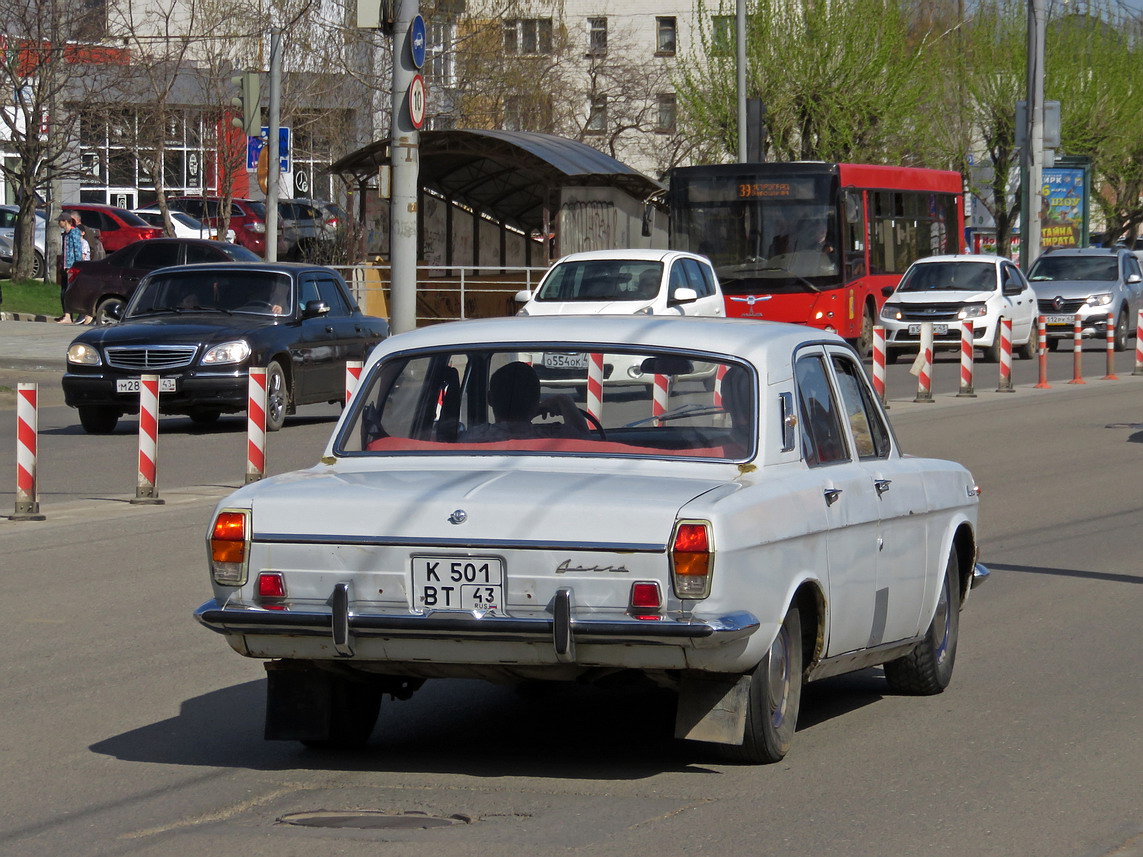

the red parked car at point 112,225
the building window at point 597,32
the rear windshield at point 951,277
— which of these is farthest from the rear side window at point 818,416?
the building window at point 597,32

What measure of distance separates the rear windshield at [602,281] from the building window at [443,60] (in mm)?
25274

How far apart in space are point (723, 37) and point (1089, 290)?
22.3 meters

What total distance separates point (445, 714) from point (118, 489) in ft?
27.6

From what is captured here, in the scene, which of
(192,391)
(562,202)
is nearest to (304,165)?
(562,202)

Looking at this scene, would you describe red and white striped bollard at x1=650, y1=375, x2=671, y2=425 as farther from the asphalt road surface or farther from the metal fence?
the metal fence

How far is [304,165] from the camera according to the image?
176 ft

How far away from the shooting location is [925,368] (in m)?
24.4

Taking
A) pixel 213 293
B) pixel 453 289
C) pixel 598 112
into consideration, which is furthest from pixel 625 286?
pixel 598 112

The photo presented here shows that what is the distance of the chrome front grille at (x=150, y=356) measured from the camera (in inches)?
768

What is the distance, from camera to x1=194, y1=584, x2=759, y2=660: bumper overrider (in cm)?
572

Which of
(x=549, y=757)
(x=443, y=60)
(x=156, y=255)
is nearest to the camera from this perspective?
(x=549, y=757)

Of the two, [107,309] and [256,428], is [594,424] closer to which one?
[256,428]

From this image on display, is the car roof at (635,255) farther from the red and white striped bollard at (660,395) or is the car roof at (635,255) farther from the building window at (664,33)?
the building window at (664,33)

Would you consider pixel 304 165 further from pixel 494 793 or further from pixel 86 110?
pixel 494 793
